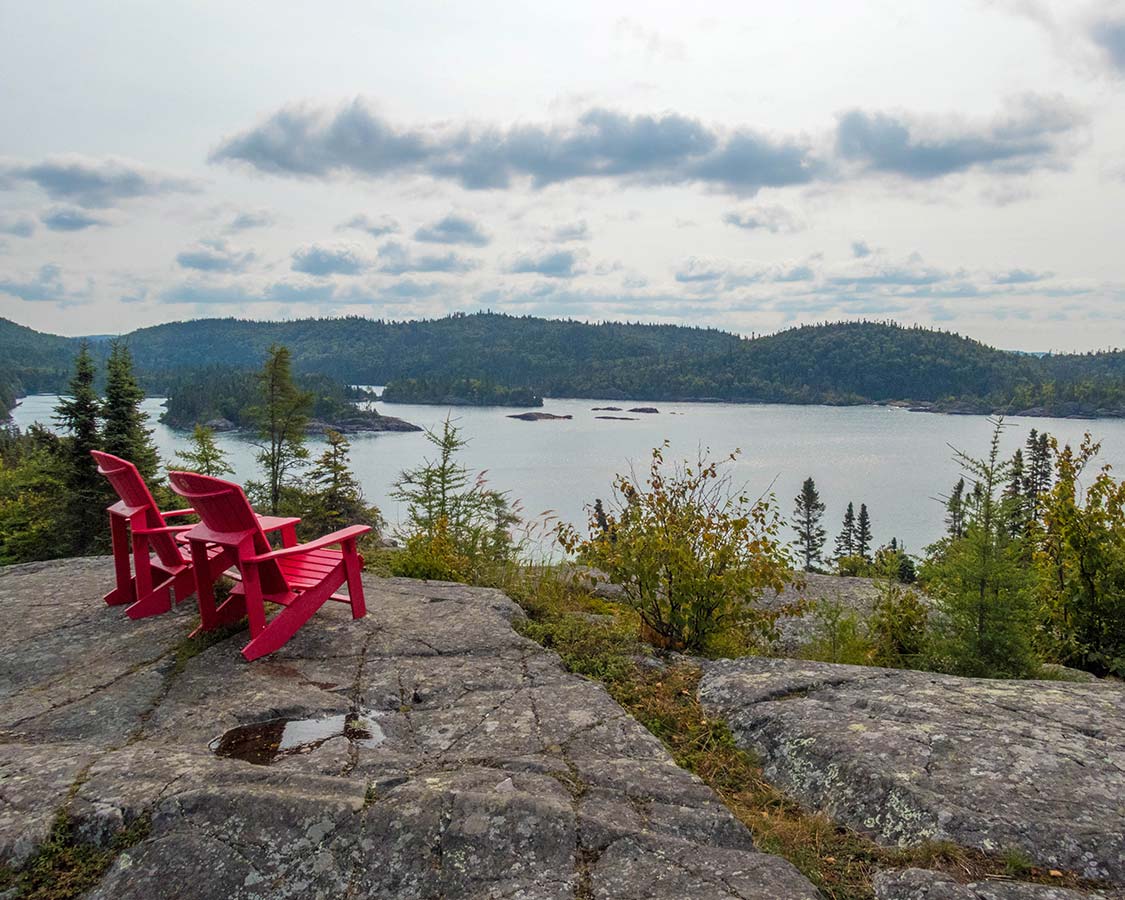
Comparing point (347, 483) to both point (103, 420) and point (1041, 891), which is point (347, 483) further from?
point (1041, 891)

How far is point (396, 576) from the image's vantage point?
7.59 meters

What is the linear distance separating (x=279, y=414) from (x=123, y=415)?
10.3 metres

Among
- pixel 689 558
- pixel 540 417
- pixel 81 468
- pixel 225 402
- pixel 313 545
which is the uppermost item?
pixel 313 545

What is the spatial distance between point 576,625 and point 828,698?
6.30ft

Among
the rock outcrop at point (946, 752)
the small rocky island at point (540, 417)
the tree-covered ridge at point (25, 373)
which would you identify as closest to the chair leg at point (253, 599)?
the rock outcrop at point (946, 752)

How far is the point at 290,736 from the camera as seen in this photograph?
397 centimetres

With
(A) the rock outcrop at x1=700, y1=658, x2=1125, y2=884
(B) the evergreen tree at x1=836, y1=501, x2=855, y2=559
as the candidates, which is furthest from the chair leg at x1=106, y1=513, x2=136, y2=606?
(B) the evergreen tree at x1=836, y1=501, x2=855, y2=559

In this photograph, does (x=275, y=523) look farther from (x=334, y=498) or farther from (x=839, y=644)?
(x=334, y=498)

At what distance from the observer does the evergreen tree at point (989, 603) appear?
5.34 m

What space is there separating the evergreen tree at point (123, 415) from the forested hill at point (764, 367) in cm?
10973

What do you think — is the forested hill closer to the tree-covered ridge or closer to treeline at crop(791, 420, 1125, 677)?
the tree-covered ridge

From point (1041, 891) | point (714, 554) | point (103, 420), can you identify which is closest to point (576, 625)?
point (714, 554)

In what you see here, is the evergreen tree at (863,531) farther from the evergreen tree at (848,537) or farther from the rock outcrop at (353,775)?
the rock outcrop at (353,775)

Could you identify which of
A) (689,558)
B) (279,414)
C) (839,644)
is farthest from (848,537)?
(689,558)
